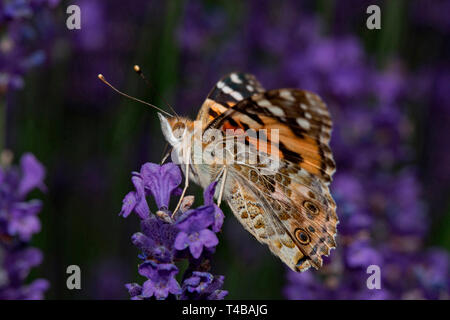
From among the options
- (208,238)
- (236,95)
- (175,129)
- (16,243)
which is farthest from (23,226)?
(236,95)

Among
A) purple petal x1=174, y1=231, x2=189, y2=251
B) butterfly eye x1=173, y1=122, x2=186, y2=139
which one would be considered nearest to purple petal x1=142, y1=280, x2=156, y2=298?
purple petal x1=174, y1=231, x2=189, y2=251

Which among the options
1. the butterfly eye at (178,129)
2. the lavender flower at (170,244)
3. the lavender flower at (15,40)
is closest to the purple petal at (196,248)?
the lavender flower at (170,244)

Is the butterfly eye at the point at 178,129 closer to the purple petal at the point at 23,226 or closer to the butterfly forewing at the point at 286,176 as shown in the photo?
the butterfly forewing at the point at 286,176

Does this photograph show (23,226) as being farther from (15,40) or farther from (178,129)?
(15,40)

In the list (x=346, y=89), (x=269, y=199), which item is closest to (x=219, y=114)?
(x=269, y=199)

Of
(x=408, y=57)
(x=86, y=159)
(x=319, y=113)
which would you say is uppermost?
(x=408, y=57)

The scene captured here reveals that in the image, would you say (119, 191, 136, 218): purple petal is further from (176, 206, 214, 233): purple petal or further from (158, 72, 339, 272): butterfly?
(158, 72, 339, 272): butterfly

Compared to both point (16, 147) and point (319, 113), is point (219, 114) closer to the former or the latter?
point (319, 113)

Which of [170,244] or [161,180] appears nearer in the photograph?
[170,244]
